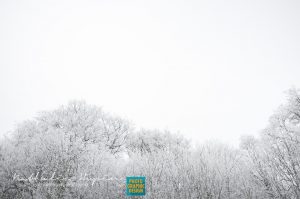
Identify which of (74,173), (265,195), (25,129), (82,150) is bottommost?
(265,195)

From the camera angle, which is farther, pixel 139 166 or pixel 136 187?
pixel 139 166

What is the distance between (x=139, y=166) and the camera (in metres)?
15.7

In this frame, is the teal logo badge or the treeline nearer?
the treeline

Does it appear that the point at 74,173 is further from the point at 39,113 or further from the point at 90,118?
the point at 39,113

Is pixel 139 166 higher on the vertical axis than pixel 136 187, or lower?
higher

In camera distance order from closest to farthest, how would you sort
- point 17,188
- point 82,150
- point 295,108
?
1. point 17,188
2. point 82,150
3. point 295,108

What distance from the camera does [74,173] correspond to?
46.9 ft

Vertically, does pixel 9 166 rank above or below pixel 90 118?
below

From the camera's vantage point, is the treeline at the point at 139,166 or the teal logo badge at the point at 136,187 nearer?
the treeline at the point at 139,166

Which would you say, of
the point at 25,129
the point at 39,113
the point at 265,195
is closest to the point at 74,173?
the point at 265,195

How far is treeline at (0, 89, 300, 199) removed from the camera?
6543 mm

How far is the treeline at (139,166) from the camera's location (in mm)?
6543

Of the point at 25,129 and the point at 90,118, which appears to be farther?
the point at 90,118

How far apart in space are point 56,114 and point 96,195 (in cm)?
1793
